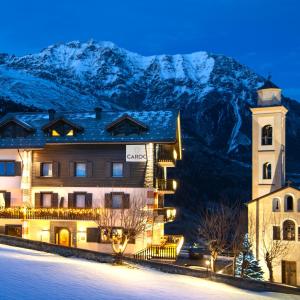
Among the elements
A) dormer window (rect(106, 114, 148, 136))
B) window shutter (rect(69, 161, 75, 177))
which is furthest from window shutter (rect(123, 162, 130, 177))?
window shutter (rect(69, 161, 75, 177))

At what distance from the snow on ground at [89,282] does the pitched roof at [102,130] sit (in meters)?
12.7

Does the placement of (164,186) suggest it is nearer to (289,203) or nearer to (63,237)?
(63,237)

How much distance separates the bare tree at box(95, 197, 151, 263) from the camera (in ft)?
130

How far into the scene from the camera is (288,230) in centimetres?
4947

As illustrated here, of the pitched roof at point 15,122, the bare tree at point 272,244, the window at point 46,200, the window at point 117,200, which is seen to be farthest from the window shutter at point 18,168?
the bare tree at point 272,244

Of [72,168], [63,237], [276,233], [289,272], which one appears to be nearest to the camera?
[63,237]

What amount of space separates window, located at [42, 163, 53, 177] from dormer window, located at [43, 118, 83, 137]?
254 centimetres

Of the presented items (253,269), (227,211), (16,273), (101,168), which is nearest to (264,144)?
(227,211)

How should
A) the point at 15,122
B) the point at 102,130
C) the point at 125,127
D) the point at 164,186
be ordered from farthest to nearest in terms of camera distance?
the point at 15,122 → the point at 164,186 → the point at 102,130 → the point at 125,127

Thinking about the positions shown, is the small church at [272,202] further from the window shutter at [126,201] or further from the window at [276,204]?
the window shutter at [126,201]

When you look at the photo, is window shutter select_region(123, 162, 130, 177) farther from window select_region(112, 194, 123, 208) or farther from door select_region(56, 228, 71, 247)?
door select_region(56, 228, 71, 247)

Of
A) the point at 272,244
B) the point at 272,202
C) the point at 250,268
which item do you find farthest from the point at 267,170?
the point at 250,268

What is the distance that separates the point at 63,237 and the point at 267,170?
75.0ft

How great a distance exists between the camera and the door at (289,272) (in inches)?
1901
